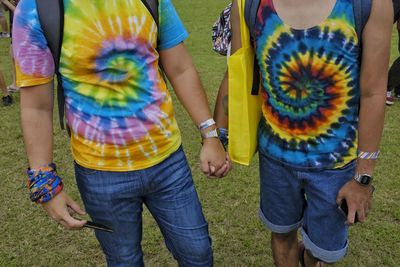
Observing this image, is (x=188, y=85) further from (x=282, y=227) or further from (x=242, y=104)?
(x=282, y=227)

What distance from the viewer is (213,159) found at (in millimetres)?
1956

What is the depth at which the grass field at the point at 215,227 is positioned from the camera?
9.87 ft

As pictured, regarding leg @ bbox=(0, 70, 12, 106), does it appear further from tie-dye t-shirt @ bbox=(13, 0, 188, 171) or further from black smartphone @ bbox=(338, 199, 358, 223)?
black smartphone @ bbox=(338, 199, 358, 223)

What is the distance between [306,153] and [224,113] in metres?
0.43

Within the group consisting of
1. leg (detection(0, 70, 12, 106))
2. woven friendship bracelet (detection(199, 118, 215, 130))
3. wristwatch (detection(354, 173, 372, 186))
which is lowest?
leg (detection(0, 70, 12, 106))

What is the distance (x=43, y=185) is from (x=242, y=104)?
34.6 inches

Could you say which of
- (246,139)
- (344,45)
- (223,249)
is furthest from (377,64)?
(223,249)

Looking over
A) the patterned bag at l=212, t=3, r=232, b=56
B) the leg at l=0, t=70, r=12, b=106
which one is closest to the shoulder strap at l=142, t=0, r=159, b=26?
the patterned bag at l=212, t=3, r=232, b=56

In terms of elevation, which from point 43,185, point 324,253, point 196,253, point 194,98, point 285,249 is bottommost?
point 285,249

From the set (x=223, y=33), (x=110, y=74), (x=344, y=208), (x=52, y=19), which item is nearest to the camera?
(x=52, y=19)

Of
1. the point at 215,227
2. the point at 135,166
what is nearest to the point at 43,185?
the point at 135,166

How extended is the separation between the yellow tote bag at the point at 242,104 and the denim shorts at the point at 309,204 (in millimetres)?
114

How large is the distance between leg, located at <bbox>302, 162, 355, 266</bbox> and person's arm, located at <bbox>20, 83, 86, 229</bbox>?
97cm

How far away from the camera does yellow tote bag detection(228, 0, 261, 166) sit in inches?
77.2
